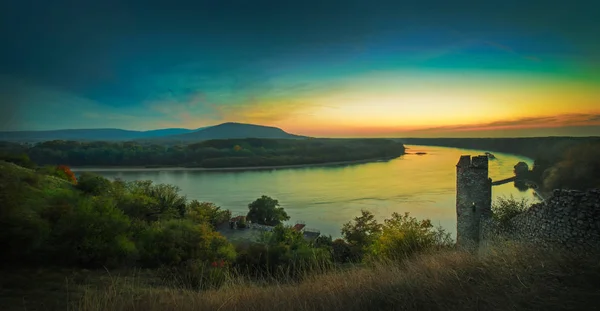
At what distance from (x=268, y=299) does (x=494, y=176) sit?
1619 inches

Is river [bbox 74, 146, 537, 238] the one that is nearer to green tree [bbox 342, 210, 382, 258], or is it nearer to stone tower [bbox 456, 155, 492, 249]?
green tree [bbox 342, 210, 382, 258]

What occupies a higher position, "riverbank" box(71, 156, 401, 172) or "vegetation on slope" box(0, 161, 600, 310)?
"vegetation on slope" box(0, 161, 600, 310)

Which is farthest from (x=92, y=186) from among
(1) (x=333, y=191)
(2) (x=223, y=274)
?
(1) (x=333, y=191)

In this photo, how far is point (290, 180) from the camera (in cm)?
5688

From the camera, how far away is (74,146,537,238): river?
3191cm

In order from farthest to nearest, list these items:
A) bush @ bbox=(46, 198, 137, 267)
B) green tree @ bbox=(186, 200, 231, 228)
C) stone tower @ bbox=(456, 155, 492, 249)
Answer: green tree @ bbox=(186, 200, 231, 228) < stone tower @ bbox=(456, 155, 492, 249) < bush @ bbox=(46, 198, 137, 267)

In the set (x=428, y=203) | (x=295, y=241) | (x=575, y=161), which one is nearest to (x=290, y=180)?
(x=428, y=203)

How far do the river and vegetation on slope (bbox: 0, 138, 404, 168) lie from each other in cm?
325

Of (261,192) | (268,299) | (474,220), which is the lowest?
(261,192)

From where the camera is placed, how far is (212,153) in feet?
246

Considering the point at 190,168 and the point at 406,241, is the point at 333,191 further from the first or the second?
the point at 406,241

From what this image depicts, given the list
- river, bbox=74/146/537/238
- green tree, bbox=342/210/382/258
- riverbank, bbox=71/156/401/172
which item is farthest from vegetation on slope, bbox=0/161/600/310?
riverbank, bbox=71/156/401/172

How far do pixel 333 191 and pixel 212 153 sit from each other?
126ft

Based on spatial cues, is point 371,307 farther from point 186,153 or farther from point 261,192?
point 186,153
